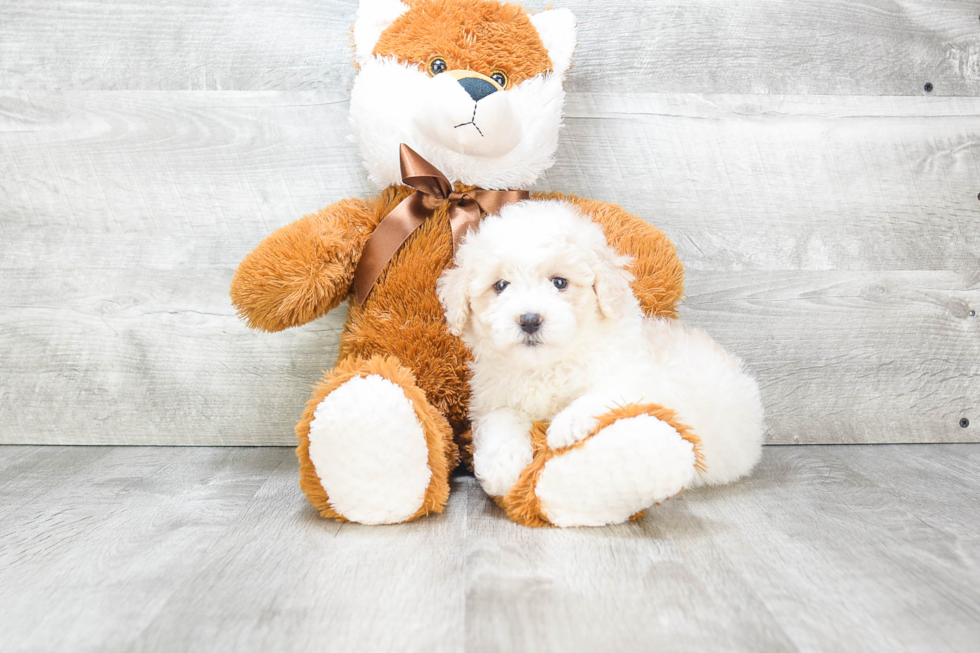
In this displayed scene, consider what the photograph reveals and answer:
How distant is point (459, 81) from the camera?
915mm

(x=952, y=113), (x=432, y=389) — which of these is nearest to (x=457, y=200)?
(x=432, y=389)

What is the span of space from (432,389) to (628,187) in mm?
523

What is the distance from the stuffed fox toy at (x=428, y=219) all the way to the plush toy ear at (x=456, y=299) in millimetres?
77

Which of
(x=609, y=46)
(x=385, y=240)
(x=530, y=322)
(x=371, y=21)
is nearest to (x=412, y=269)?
(x=385, y=240)

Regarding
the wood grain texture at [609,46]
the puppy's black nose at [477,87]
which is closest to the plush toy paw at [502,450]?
the puppy's black nose at [477,87]

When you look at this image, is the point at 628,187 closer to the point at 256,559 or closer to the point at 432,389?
the point at 432,389

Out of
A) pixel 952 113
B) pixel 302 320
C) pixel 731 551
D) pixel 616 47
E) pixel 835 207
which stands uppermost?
pixel 616 47

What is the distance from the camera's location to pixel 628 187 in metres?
1.22

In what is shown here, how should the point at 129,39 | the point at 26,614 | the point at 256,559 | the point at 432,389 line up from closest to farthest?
the point at 26,614, the point at 256,559, the point at 432,389, the point at 129,39

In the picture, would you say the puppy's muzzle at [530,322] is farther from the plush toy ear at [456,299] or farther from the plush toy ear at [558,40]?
the plush toy ear at [558,40]

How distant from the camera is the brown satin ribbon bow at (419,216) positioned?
38.4 inches

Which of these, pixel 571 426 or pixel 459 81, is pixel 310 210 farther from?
pixel 571 426

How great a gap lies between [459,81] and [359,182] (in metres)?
0.35

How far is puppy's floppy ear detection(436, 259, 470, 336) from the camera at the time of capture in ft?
2.85
